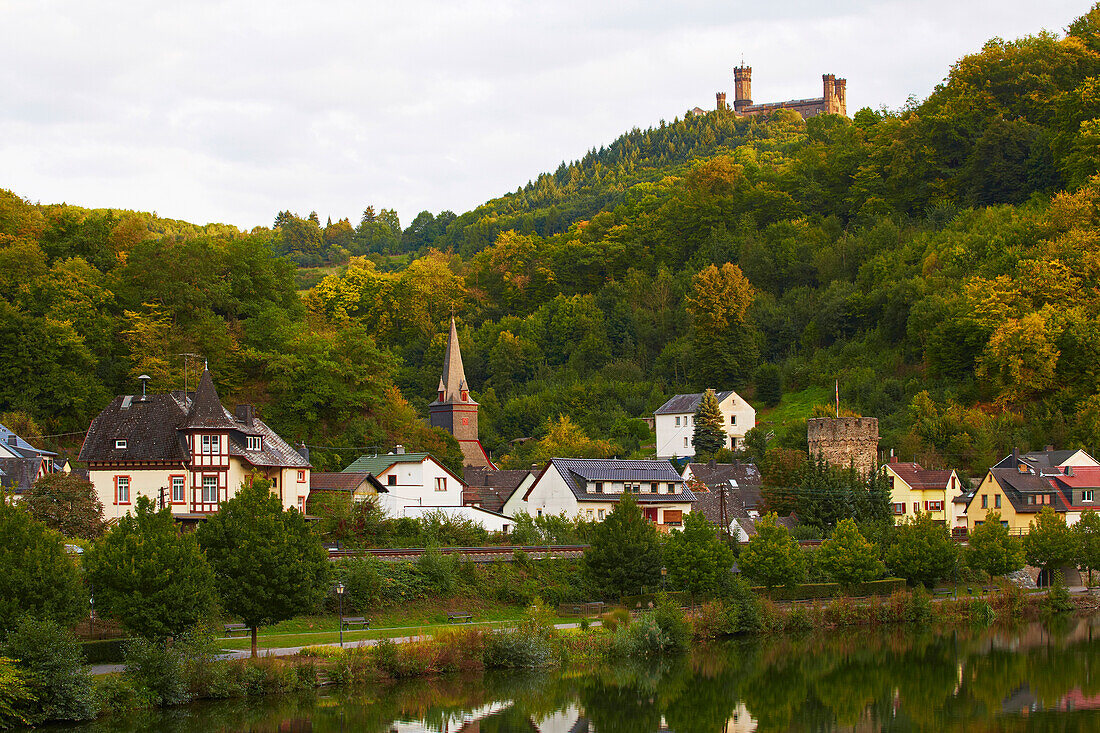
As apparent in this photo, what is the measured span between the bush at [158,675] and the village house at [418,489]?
25.8m

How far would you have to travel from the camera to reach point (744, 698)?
124 ft

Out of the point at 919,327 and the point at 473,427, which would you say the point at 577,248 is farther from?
the point at 919,327

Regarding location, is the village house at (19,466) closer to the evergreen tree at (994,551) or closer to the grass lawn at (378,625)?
the grass lawn at (378,625)

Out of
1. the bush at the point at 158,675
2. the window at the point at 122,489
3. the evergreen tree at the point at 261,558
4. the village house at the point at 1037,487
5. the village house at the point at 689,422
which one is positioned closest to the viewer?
Answer: the bush at the point at 158,675

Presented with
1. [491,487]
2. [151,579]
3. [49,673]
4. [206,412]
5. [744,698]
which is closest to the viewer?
[49,673]

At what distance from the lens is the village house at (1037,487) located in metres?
66.0

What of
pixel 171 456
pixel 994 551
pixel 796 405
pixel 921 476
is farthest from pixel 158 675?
pixel 796 405

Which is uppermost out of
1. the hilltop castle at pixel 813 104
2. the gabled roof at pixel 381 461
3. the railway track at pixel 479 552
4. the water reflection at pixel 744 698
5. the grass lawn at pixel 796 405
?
the hilltop castle at pixel 813 104

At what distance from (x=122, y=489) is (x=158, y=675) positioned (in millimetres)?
19610

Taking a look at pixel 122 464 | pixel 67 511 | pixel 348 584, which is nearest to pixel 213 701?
pixel 348 584

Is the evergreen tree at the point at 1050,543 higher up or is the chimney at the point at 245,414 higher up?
the chimney at the point at 245,414

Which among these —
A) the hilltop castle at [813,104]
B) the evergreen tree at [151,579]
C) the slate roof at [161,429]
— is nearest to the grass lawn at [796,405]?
the slate roof at [161,429]

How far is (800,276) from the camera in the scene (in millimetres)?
104812

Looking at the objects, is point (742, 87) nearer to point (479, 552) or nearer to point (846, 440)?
point (846, 440)
